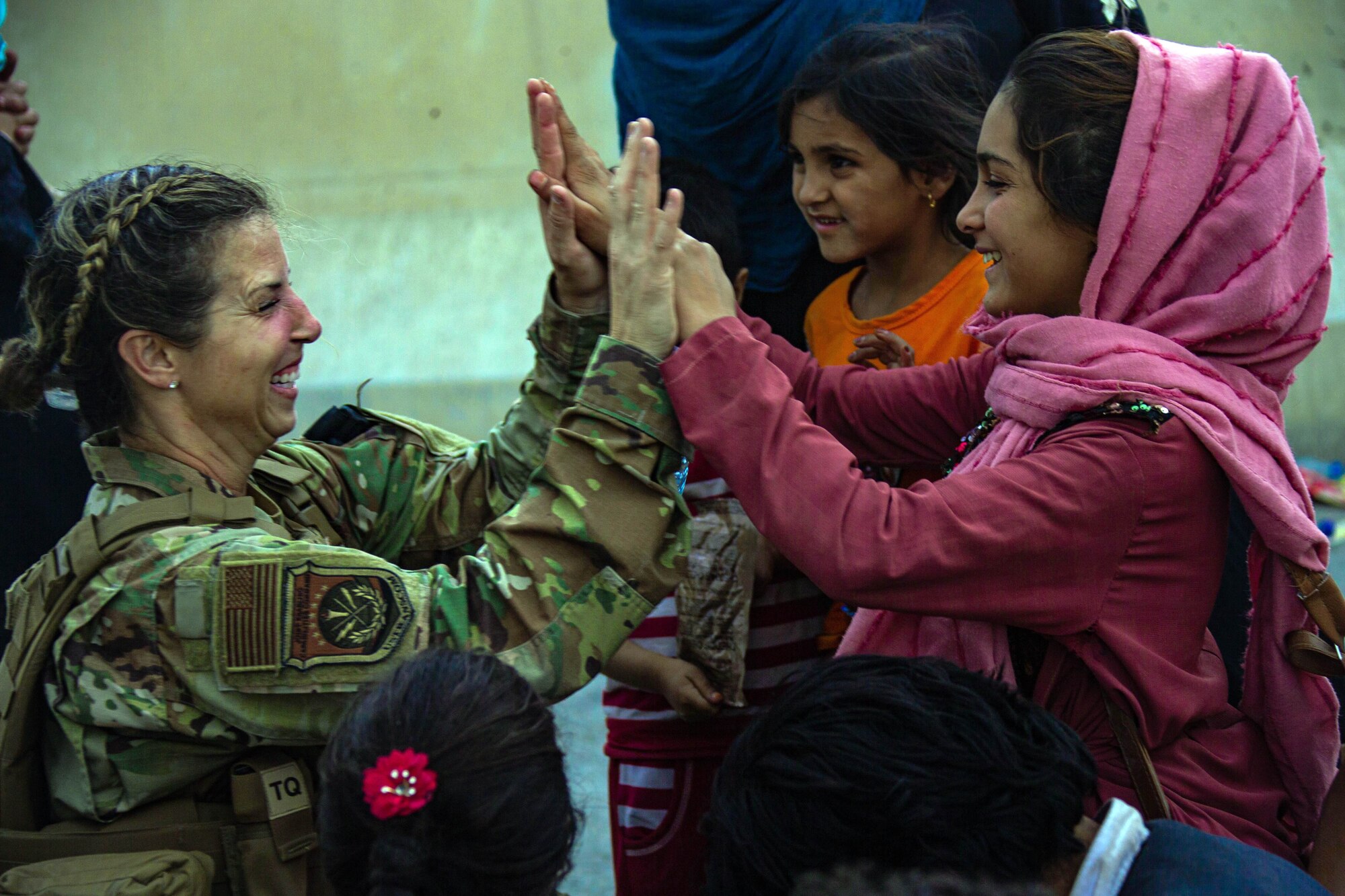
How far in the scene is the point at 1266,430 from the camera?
1.56 m

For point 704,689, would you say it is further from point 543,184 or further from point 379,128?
point 379,128

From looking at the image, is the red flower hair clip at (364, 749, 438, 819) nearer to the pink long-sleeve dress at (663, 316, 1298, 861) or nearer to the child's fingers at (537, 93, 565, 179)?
the pink long-sleeve dress at (663, 316, 1298, 861)

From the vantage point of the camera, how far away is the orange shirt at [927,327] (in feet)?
7.55

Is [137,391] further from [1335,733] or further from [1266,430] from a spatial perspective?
[1335,733]

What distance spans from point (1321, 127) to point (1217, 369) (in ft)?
17.2

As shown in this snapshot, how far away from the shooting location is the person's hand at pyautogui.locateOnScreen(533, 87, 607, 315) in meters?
1.77

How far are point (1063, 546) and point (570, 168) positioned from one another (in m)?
0.91

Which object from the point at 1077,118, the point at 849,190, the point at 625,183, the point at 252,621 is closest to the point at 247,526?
the point at 252,621

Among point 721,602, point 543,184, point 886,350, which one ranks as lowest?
point 721,602

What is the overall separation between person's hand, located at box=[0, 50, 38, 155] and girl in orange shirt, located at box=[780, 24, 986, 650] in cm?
204

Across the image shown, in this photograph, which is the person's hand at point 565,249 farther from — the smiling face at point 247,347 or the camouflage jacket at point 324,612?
the smiling face at point 247,347

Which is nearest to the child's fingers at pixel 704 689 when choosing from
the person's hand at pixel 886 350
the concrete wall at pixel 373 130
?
the person's hand at pixel 886 350

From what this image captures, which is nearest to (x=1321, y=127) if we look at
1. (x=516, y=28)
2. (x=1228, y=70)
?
(x=516, y=28)

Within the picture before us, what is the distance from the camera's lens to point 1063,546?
1.46 meters
